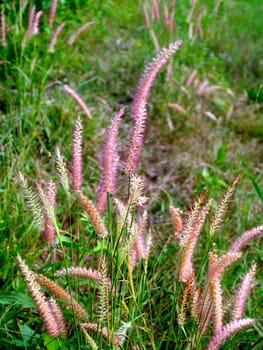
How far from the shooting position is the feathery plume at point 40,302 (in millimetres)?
992

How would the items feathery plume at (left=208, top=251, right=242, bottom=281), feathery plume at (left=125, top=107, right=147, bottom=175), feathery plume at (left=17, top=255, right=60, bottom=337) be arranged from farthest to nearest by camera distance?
feathery plume at (left=208, top=251, right=242, bottom=281)
feathery plume at (left=125, top=107, right=147, bottom=175)
feathery plume at (left=17, top=255, right=60, bottom=337)

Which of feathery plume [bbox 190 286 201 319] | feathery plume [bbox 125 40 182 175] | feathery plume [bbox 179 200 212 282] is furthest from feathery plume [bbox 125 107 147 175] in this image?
feathery plume [bbox 190 286 201 319]

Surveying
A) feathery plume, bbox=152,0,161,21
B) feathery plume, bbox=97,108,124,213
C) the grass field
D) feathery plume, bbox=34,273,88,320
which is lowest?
the grass field

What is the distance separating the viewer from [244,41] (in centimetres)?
462

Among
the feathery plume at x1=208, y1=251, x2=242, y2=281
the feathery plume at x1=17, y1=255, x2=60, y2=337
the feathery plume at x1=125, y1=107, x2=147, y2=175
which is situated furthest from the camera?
the feathery plume at x1=208, y1=251, x2=242, y2=281

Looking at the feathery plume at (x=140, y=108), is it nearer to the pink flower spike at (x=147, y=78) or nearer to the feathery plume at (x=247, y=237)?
the pink flower spike at (x=147, y=78)

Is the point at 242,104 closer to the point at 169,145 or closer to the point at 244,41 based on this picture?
the point at 169,145

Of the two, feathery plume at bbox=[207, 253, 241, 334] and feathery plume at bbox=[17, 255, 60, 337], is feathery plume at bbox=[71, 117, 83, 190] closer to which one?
Answer: feathery plume at bbox=[17, 255, 60, 337]

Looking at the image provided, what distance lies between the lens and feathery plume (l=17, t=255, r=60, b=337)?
992 mm

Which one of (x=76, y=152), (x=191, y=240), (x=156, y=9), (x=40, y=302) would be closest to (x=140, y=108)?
(x=76, y=152)

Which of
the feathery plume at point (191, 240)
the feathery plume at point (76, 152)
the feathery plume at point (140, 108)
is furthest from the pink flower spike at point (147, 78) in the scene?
the feathery plume at point (191, 240)

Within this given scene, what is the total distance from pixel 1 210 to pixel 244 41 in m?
3.36

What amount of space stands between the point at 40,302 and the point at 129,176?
0.35 metres

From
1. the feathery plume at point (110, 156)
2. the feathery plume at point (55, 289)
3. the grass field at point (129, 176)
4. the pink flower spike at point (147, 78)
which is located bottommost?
the grass field at point (129, 176)
